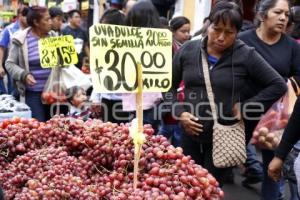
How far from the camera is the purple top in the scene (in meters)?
5.33

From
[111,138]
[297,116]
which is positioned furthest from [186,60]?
[111,138]

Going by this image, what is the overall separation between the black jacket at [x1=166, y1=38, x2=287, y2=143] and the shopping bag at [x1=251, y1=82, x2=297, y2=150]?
489 mm

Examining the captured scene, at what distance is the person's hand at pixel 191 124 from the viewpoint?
3.46m

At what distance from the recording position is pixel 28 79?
5262mm

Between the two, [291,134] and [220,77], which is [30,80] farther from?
[291,134]

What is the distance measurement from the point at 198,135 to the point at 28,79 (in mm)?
2356

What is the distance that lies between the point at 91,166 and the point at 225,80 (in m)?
1.29

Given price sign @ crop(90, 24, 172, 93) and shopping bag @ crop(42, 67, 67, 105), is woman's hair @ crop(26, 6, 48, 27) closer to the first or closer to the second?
shopping bag @ crop(42, 67, 67, 105)

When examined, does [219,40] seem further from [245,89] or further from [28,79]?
[28,79]

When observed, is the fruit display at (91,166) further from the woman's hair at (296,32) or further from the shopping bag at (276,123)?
the woman's hair at (296,32)

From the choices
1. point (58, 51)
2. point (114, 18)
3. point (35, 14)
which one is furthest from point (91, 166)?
point (35, 14)

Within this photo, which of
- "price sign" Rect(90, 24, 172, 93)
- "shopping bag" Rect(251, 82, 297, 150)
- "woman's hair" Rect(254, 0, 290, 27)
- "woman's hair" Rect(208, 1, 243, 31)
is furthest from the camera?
"woman's hair" Rect(254, 0, 290, 27)

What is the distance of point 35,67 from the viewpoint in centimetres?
535

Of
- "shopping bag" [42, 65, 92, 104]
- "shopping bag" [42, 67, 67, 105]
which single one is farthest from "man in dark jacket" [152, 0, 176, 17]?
"shopping bag" [42, 67, 67, 105]
